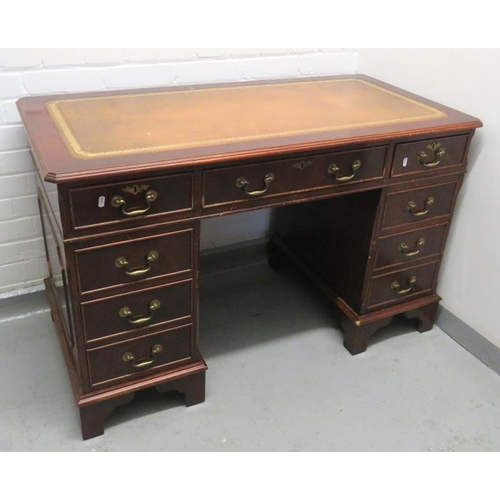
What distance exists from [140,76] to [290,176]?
2.40 ft

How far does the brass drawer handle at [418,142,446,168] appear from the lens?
5.43ft

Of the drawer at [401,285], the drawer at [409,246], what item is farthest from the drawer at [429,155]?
the drawer at [401,285]

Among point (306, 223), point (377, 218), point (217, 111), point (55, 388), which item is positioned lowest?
point (55, 388)

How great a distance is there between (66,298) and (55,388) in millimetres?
373

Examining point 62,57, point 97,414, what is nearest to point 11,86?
point 62,57

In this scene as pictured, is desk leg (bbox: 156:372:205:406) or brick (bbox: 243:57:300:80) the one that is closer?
desk leg (bbox: 156:372:205:406)

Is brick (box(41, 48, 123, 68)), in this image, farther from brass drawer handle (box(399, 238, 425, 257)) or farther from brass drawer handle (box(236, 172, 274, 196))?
brass drawer handle (box(399, 238, 425, 257))

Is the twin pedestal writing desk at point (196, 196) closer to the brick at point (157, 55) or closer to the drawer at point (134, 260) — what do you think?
the drawer at point (134, 260)

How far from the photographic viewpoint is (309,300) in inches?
86.5

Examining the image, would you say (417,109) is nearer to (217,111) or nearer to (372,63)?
(372,63)

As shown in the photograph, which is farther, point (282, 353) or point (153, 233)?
point (282, 353)

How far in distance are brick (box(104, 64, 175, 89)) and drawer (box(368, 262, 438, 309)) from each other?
981mm

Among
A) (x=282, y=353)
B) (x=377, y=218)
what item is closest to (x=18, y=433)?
(x=282, y=353)

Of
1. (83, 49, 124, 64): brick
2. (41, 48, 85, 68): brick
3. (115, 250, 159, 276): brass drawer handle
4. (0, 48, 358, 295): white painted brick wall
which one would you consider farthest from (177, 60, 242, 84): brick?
(115, 250, 159, 276): brass drawer handle
